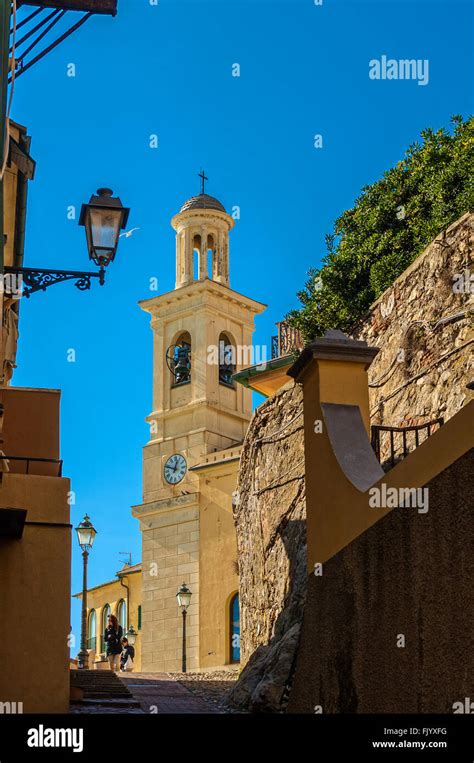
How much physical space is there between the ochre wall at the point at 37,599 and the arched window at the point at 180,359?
34.3m

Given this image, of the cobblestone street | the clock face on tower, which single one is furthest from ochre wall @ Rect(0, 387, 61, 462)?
the clock face on tower

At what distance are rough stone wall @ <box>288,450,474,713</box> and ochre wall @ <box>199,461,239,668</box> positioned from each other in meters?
29.2

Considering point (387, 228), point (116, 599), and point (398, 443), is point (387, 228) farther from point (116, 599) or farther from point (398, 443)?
point (116, 599)

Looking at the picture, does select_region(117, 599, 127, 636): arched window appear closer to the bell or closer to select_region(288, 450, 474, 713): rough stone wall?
the bell

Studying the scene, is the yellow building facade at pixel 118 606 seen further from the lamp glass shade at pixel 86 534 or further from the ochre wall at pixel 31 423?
the ochre wall at pixel 31 423

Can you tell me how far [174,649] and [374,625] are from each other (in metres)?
33.6

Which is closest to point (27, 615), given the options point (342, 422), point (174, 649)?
point (342, 422)

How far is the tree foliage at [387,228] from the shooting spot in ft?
59.4

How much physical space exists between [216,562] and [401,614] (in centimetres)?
3284

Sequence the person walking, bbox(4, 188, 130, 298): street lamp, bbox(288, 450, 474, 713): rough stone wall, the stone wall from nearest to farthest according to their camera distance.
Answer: bbox(288, 450, 474, 713): rough stone wall → bbox(4, 188, 130, 298): street lamp → the stone wall → the person walking

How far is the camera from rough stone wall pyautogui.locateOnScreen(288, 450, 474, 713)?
8.14 metres

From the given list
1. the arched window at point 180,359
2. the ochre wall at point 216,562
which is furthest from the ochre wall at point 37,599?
the arched window at point 180,359

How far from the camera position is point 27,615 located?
13180 millimetres
